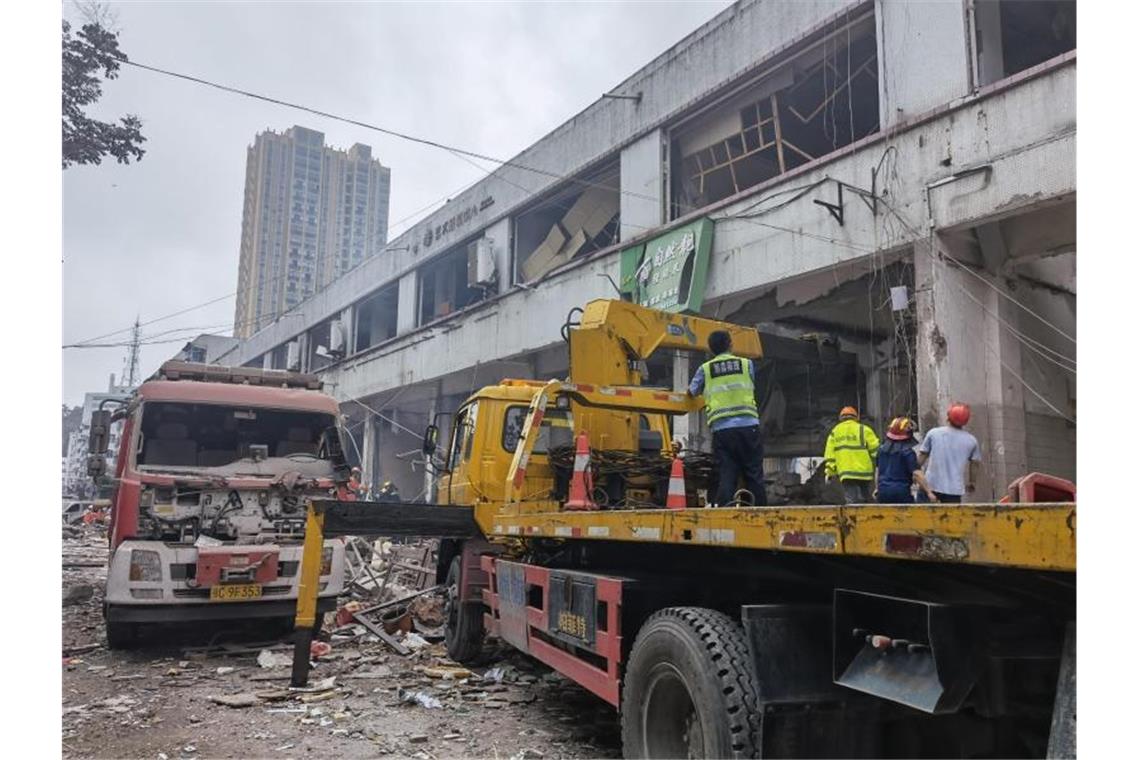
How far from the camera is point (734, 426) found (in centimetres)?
546

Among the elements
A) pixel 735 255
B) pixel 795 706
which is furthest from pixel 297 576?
pixel 735 255

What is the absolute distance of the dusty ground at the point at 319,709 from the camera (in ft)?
15.0

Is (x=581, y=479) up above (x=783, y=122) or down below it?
below

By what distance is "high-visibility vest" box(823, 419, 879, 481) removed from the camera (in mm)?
7660

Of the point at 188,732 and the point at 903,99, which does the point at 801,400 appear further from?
the point at 188,732

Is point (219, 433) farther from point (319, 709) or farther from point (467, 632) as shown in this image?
point (319, 709)

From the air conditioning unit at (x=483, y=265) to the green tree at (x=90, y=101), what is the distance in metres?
9.07

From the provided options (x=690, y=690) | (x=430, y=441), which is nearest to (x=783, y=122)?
(x=430, y=441)

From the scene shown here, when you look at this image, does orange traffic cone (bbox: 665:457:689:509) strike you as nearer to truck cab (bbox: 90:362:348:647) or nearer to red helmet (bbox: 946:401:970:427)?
red helmet (bbox: 946:401:970:427)

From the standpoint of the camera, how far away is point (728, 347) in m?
5.73

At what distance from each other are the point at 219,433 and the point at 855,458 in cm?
629

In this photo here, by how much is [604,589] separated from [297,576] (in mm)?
4241

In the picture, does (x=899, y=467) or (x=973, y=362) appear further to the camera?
(x=973, y=362)

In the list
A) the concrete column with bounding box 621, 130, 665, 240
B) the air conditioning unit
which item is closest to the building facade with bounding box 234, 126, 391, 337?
the air conditioning unit
